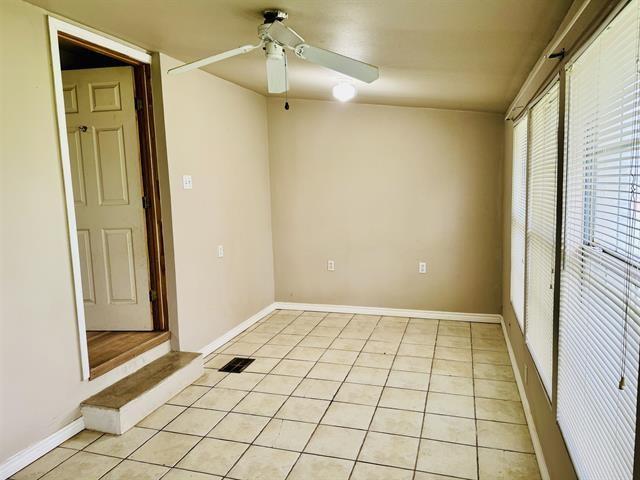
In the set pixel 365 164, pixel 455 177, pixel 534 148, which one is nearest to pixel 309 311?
pixel 365 164

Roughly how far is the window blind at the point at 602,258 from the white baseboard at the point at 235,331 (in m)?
2.65

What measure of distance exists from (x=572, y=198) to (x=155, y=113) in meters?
2.73

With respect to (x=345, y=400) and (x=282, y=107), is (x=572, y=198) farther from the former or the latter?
(x=282, y=107)

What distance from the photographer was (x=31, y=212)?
7.63 ft

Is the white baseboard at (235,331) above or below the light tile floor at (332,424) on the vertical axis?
above

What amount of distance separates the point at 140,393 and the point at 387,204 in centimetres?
297

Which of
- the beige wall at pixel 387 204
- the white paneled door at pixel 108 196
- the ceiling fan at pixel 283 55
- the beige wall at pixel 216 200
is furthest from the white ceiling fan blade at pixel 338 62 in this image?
the beige wall at pixel 387 204

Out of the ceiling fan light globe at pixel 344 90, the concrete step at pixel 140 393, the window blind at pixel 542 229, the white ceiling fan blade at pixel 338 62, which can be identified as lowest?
the concrete step at pixel 140 393

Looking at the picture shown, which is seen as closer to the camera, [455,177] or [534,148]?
[534,148]

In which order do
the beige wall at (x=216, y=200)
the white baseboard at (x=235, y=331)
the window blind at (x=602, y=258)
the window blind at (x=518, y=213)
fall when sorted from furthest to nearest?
the white baseboard at (x=235, y=331)
the beige wall at (x=216, y=200)
the window blind at (x=518, y=213)
the window blind at (x=602, y=258)

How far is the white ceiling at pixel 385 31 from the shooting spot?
189 cm

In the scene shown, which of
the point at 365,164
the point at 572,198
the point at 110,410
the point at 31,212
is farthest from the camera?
the point at 365,164

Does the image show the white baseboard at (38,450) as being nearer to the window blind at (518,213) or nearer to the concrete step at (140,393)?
the concrete step at (140,393)

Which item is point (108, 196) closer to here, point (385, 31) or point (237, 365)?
point (237, 365)
